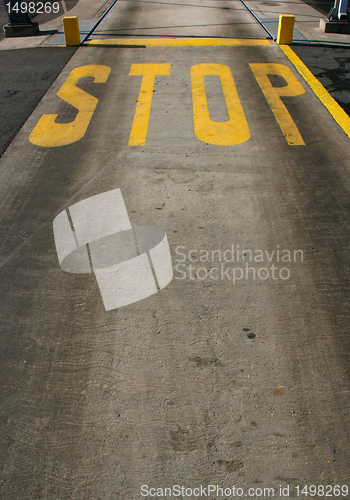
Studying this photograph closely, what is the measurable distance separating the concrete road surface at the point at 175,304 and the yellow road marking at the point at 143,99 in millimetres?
94

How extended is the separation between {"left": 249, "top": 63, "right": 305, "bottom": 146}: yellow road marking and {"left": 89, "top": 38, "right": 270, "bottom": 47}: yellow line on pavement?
2204 millimetres

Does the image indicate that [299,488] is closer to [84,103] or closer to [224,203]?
[224,203]

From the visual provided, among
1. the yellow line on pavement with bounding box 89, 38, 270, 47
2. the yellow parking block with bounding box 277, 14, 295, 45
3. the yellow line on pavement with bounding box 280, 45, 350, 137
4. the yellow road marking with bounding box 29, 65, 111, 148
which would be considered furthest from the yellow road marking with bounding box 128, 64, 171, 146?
the yellow parking block with bounding box 277, 14, 295, 45

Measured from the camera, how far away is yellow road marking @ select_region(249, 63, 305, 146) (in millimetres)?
7508

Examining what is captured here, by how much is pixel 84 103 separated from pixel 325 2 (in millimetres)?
14739

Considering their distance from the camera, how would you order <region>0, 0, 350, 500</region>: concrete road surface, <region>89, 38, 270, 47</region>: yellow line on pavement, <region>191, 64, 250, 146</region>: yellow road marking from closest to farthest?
1. <region>0, 0, 350, 500</region>: concrete road surface
2. <region>191, 64, 250, 146</region>: yellow road marking
3. <region>89, 38, 270, 47</region>: yellow line on pavement

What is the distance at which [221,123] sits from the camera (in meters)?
7.86

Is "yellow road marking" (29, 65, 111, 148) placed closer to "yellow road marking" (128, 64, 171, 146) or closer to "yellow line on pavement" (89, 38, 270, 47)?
"yellow road marking" (128, 64, 171, 146)

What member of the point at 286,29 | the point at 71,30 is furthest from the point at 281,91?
the point at 71,30

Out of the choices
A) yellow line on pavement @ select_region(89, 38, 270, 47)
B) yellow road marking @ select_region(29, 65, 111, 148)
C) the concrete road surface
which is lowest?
the concrete road surface

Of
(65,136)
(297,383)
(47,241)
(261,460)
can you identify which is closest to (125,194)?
(47,241)

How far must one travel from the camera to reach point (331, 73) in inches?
393

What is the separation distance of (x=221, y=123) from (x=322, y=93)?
9.30 ft

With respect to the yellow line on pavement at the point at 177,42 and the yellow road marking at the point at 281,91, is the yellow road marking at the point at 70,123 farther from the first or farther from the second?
the yellow road marking at the point at 281,91
